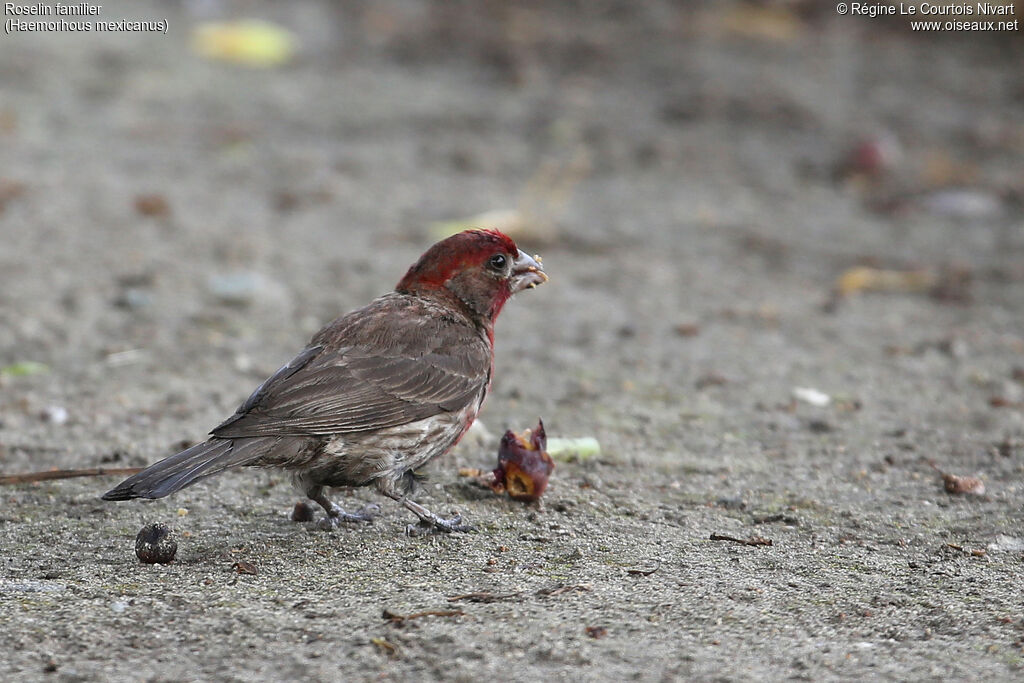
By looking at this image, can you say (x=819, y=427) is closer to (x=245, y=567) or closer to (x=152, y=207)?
(x=245, y=567)

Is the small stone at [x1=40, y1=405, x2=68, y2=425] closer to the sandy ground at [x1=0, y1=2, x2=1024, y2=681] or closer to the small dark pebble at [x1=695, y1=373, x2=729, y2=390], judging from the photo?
the sandy ground at [x1=0, y1=2, x2=1024, y2=681]

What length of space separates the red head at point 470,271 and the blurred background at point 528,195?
2.26 feet

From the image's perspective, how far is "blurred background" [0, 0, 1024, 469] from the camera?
5.96 m

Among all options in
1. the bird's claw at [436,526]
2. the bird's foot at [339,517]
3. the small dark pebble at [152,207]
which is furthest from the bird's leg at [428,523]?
the small dark pebble at [152,207]

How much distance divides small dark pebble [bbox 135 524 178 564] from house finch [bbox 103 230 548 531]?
0.72 ft

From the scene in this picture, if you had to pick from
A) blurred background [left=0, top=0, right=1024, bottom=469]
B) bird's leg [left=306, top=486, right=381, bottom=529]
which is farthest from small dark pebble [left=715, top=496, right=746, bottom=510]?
bird's leg [left=306, top=486, right=381, bottom=529]

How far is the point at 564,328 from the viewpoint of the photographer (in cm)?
670

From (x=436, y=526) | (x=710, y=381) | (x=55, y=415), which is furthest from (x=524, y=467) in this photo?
(x=55, y=415)

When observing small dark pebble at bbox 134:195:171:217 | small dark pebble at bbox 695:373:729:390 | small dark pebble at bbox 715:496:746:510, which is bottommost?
small dark pebble at bbox 715:496:746:510

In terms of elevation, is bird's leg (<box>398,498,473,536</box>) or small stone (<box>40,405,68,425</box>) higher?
small stone (<box>40,405,68,425</box>)

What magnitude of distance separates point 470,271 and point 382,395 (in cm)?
75

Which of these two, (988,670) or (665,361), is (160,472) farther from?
(665,361)

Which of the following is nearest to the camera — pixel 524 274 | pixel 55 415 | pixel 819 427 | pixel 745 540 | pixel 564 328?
pixel 745 540

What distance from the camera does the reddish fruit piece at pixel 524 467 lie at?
14.1 feet
